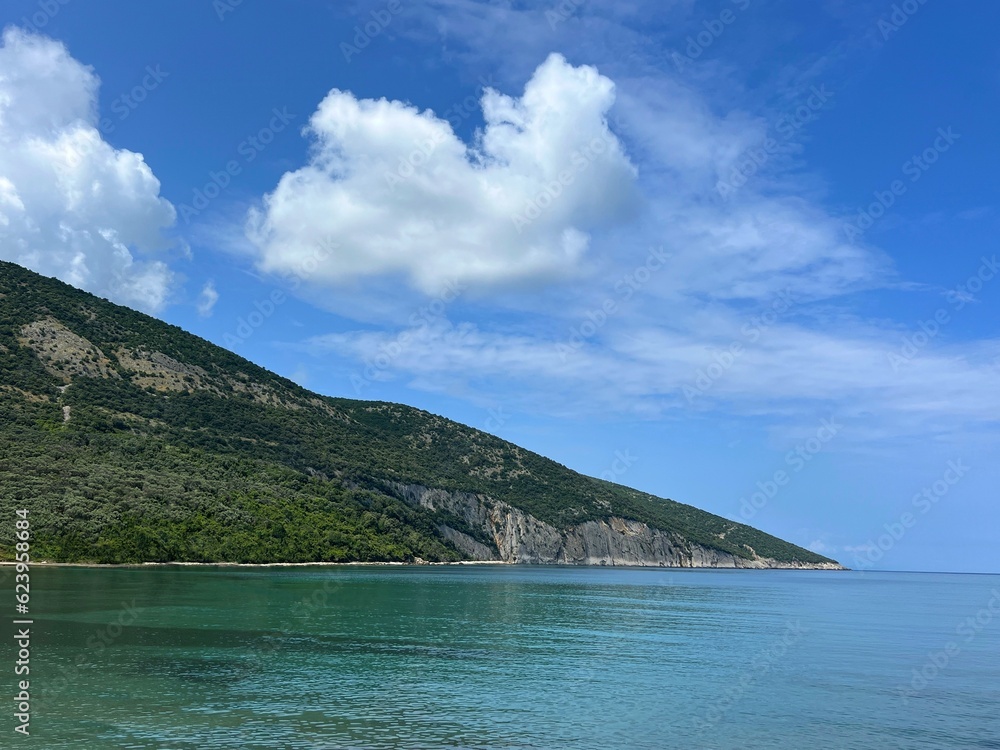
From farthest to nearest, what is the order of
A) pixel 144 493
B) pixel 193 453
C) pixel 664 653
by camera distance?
1. pixel 193 453
2. pixel 144 493
3. pixel 664 653

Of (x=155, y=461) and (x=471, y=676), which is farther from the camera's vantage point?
(x=155, y=461)

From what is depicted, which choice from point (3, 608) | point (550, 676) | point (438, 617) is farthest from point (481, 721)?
point (3, 608)

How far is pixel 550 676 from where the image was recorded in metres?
41.7

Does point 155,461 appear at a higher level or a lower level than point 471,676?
higher

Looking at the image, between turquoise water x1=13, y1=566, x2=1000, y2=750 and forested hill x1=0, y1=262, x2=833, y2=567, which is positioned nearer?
turquoise water x1=13, y1=566, x2=1000, y2=750

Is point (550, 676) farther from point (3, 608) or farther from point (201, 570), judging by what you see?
point (201, 570)

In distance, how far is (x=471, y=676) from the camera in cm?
4044

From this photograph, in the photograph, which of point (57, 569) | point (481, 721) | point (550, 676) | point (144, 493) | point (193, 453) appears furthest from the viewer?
point (193, 453)

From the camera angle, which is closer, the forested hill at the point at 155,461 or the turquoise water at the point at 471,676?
the turquoise water at the point at 471,676

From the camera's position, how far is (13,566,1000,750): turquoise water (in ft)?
95.3

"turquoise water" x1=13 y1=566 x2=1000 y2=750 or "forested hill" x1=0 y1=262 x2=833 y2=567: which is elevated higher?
"forested hill" x1=0 y1=262 x2=833 y2=567

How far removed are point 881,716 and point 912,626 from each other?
1987 inches

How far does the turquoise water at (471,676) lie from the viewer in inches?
1144

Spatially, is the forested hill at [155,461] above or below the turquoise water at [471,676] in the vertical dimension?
above
